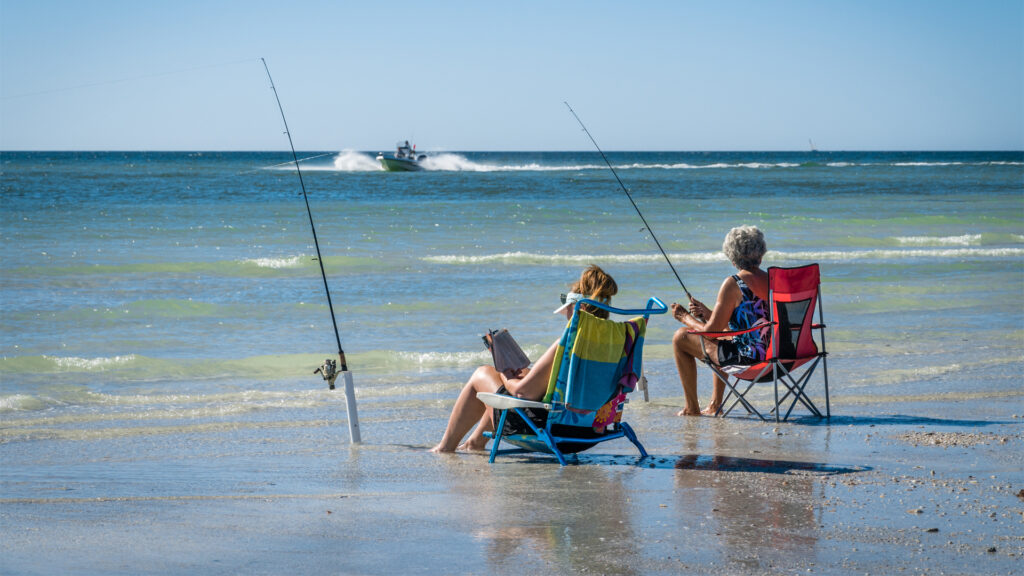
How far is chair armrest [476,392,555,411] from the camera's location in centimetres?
469

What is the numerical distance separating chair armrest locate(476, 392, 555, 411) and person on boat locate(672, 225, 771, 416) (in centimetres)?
139

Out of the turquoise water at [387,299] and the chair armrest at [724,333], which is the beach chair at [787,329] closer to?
the chair armrest at [724,333]

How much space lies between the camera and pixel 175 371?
309 inches

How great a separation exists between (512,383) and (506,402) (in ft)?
0.35

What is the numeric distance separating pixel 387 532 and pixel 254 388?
3.68 meters

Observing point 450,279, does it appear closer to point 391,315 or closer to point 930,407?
point 391,315

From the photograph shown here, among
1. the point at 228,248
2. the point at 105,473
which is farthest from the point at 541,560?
the point at 228,248

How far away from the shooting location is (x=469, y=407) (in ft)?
16.7

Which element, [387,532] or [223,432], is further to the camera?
[223,432]

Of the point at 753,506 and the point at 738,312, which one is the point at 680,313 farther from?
the point at 753,506

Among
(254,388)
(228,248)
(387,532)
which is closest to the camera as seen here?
(387,532)

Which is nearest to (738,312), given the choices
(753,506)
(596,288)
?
(596,288)

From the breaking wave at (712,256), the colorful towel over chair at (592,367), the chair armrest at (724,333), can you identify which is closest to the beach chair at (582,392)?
the colorful towel over chair at (592,367)

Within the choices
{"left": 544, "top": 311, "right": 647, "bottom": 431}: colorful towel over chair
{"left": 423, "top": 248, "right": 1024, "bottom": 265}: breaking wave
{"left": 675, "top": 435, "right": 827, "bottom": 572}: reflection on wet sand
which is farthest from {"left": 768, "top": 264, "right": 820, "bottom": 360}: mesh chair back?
{"left": 423, "top": 248, "right": 1024, "bottom": 265}: breaking wave
